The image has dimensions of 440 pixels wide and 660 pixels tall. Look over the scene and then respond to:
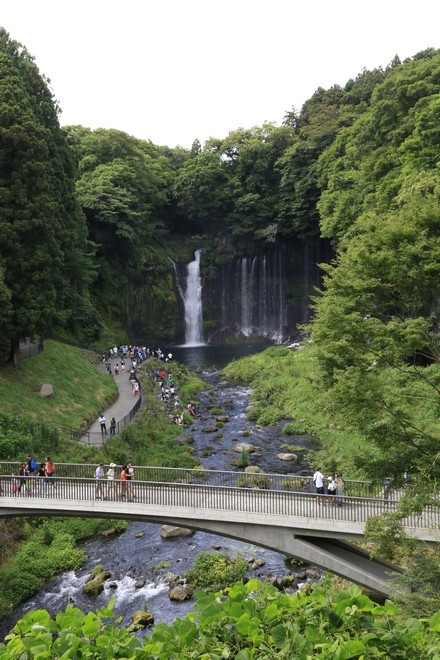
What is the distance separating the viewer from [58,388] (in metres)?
33.7

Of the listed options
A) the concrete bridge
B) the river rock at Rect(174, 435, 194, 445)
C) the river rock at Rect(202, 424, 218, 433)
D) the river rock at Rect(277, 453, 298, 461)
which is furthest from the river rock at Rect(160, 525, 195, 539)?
the river rock at Rect(202, 424, 218, 433)

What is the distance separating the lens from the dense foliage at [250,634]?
4582 millimetres

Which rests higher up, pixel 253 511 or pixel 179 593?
pixel 253 511

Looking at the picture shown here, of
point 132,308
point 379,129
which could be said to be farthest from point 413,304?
point 132,308

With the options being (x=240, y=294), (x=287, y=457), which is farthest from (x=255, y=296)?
(x=287, y=457)

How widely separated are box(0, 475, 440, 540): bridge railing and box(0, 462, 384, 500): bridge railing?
0.82m

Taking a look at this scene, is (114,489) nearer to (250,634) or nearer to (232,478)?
(232,478)

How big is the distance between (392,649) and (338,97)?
7243 centimetres

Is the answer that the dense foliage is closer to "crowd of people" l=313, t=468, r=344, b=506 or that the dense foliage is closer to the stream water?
"crowd of people" l=313, t=468, r=344, b=506

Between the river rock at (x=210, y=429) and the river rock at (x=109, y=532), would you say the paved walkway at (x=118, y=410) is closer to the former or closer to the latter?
the river rock at (x=210, y=429)

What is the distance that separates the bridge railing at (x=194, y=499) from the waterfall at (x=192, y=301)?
49025 millimetres

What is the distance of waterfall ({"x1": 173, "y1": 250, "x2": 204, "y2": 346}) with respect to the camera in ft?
223

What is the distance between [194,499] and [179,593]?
144 inches

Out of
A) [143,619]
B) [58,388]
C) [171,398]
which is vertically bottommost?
[143,619]
